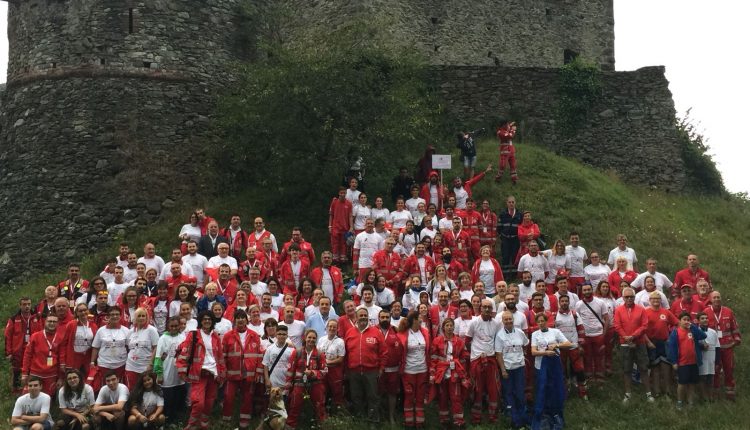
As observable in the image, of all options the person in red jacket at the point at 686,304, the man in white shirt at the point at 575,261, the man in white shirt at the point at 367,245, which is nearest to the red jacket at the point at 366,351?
the man in white shirt at the point at 367,245

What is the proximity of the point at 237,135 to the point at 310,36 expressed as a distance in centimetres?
541

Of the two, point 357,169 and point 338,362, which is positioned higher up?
point 357,169

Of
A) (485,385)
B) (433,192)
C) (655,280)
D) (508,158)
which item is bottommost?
(485,385)

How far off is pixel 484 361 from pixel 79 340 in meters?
5.88

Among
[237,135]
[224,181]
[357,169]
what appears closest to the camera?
[357,169]

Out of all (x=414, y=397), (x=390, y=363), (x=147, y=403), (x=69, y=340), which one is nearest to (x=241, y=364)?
(x=147, y=403)

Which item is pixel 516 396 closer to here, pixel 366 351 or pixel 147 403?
pixel 366 351

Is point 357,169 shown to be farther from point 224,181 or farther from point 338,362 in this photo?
point 338,362

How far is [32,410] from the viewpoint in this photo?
997cm

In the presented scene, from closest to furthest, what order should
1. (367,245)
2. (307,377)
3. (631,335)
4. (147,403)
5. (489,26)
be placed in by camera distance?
(147,403)
(307,377)
(631,335)
(367,245)
(489,26)

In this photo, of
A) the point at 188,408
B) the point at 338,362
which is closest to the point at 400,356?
the point at 338,362

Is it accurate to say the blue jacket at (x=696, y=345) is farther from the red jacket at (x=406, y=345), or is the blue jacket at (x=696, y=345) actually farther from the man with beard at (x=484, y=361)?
the red jacket at (x=406, y=345)

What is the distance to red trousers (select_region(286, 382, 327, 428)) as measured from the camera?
10258mm

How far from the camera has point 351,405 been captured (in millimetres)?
10742
